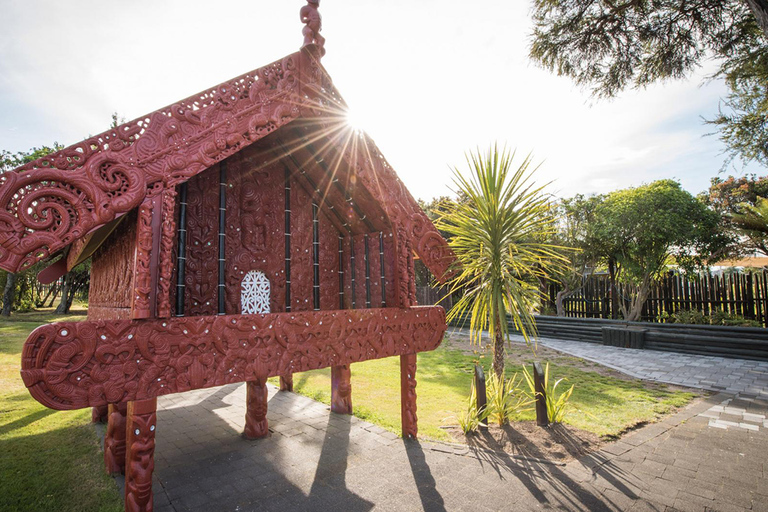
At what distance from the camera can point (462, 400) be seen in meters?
6.43

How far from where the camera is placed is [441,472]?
3789 mm

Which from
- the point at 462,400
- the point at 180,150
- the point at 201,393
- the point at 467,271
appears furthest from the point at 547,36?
the point at 201,393

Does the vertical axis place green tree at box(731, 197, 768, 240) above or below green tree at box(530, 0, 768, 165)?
below

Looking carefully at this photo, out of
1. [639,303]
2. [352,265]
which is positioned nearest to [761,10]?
[352,265]

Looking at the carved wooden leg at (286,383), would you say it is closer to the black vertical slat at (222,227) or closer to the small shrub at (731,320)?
the black vertical slat at (222,227)

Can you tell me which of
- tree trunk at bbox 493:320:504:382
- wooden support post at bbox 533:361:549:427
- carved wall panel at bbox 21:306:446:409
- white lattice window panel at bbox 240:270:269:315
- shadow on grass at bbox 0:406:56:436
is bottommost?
shadow on grass at bbox 0:406:56:436

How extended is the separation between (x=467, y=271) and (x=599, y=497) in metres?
2.74

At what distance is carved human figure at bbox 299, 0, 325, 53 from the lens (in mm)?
3812

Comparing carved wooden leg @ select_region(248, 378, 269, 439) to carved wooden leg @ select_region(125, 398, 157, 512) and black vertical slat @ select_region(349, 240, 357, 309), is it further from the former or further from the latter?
carved wooden leg @ select_region(125, 398, 157, 512)

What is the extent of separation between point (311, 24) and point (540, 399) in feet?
16.9

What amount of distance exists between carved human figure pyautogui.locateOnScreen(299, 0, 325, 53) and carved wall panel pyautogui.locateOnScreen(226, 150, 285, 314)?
1355 millimetres

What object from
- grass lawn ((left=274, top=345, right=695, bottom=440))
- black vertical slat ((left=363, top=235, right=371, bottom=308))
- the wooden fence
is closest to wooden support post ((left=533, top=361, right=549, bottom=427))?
grass lawn ((left=274, top=345, right=695, bottom=440))

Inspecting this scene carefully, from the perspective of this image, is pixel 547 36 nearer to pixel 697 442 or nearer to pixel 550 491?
pixel 697 442

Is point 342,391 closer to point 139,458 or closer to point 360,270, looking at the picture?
point 360,270
